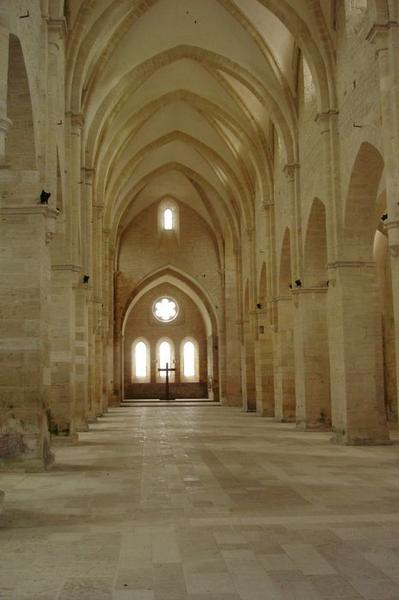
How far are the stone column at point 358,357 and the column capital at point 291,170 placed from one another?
648 cm

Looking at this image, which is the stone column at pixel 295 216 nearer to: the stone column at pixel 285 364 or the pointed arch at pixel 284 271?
the pointed arch at pixel 284 271

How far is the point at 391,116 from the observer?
13.5 m

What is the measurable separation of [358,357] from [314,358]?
175 inches

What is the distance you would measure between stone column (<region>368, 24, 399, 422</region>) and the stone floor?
3707 mm

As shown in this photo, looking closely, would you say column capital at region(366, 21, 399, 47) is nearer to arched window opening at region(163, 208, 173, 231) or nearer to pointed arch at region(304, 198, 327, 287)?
pointed arch at region(304, 198, 327, 287)

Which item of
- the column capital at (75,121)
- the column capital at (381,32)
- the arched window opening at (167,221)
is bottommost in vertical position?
the column capital at (381,32)

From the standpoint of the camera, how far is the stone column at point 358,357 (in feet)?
56.9

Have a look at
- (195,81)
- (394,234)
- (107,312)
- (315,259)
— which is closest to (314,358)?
(315,259)

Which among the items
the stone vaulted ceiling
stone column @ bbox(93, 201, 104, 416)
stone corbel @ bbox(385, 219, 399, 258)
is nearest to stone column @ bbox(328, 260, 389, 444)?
stone corbel @ bbox(385, 219, 399, 258)

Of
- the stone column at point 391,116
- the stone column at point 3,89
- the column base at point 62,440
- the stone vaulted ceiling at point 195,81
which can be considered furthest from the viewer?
the stone vaulted ceiling at point 195,81

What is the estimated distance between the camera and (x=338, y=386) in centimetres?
1808

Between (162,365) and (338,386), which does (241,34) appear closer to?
(338,386)

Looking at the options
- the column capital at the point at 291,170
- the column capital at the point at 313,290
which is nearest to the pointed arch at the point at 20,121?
the column capital at the point at 313,290

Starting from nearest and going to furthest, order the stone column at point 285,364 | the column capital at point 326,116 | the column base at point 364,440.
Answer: the column base at point 364,440
the column capital at point 326,116
the stone column at point 285,364
